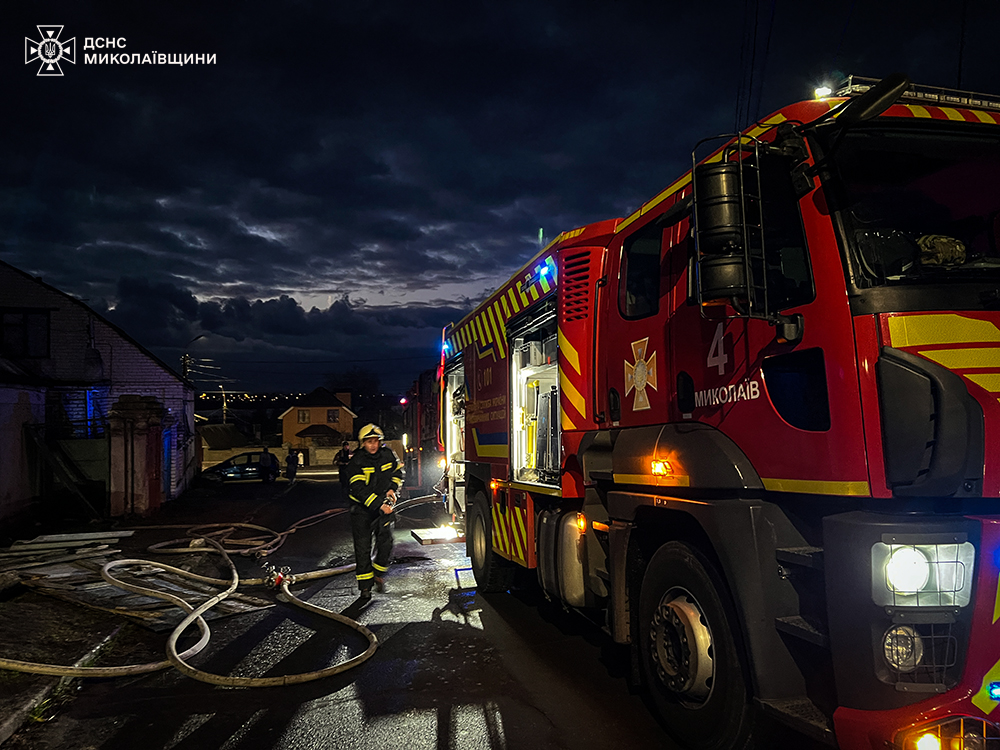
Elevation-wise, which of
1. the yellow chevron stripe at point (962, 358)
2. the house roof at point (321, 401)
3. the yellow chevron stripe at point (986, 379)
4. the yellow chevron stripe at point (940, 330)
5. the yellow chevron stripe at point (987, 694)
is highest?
the house roof at point (321, 401)

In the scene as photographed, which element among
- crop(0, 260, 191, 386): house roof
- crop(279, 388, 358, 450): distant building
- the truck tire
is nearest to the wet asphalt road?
the truck tire

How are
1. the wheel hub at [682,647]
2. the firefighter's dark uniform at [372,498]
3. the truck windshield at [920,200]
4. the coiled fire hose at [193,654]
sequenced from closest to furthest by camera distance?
the truck windshield at [920,200], the wheel hub at [682,647], the coiled fire hose at [193,654], the firefighter's dark uniform at [372,498]

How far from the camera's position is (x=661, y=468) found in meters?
3.77

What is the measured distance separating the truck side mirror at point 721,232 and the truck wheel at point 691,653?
135cm

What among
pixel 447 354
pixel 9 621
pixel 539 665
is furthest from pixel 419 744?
pixel 447 354

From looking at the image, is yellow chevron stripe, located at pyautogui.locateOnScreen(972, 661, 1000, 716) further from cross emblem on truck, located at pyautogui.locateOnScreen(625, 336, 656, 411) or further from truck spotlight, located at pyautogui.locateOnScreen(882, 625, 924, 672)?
cross emblem on truck, located at pyautogui.locateOnScreen(625, 336, 656, 411)

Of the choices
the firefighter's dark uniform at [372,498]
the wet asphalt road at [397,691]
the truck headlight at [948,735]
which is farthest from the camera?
the firefighter's dark uniform at [372,498]

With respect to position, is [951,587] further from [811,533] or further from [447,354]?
[447,354]

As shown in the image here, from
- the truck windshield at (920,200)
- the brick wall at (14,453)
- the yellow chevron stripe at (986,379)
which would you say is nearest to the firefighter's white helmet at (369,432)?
the truck windshield at (920,200)

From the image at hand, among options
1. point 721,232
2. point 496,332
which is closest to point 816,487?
point 721,232

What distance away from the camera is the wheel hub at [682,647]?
3.36 m

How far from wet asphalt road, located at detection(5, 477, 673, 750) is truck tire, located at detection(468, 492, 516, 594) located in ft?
0.65

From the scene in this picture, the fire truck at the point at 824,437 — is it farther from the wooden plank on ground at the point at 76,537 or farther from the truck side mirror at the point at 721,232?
the wooden plank on ground at the point at 76,537

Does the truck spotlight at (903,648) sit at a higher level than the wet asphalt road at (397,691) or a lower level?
higher
